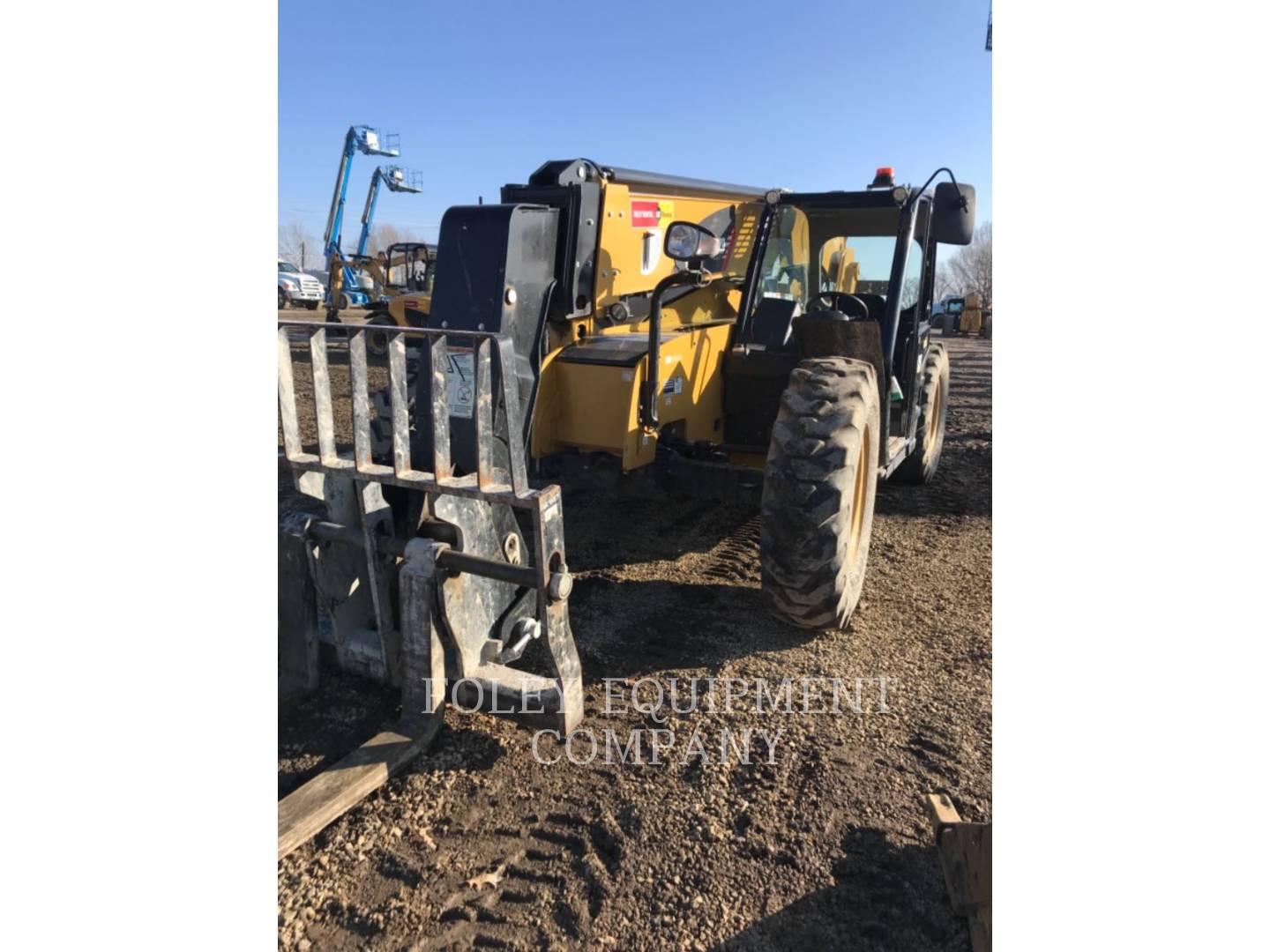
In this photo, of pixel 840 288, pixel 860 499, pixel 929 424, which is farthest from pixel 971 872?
pixel 929 424

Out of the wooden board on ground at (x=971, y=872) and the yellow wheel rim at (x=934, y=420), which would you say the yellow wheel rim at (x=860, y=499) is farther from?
the yellow wheel rim at (x=934, y=420)

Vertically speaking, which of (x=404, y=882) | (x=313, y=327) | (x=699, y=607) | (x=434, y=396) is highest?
(x=313, y=327)

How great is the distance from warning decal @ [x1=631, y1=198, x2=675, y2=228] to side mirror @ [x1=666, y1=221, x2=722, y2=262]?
0.66 m

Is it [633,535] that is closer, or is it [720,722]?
[720,722]

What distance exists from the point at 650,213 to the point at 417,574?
110 inches

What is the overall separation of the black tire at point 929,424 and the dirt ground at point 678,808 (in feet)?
6.96

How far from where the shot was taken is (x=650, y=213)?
473cm

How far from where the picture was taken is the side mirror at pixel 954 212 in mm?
4250

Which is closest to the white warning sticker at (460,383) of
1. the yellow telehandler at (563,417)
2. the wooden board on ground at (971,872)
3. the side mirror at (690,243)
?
the yellow telehandler at (563,417)

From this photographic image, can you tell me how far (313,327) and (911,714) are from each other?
2.85 metres

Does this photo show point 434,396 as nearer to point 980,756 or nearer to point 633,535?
point 980,756

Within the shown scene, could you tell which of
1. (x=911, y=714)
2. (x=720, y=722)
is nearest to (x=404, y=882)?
(x=720, y=722)

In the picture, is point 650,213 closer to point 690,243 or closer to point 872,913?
point 690,243

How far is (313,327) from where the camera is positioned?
2.93m
